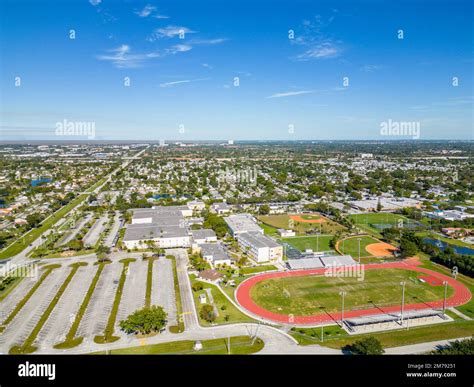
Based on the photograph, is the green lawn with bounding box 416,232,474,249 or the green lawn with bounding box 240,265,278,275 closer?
the green lawn with bounding box 240,265,278,275

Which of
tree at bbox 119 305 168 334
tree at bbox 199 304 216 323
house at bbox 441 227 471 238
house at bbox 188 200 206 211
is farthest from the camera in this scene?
house at bbox 188 200 206 211

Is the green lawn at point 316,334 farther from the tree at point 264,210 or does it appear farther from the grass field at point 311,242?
the tree at point 264,210

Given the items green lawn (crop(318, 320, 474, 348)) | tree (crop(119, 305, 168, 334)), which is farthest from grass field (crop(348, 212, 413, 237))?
tree (crop(119, 305, 168, 334))

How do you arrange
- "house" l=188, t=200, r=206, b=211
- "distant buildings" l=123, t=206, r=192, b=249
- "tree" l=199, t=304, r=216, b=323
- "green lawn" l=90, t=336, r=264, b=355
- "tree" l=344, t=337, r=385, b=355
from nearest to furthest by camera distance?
"tree" l=344, t=337, r=385, b=355 < "green lawn" l=90, t=336, r=264, b=355 < "tree" l=199, t=304, r=216, b=323 < "distant buildings" l=123, t=206, r=192, b=249 < "house" l=188, t=200, r=206, b=211

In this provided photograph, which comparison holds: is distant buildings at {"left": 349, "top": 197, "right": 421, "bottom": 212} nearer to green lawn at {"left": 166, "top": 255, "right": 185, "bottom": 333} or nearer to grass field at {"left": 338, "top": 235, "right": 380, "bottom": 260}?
grass field at {"left": 338, "top": 235, "right": 380, "bottom": 260}

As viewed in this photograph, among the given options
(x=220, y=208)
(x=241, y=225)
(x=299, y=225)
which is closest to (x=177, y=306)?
(x=241, y=225)
